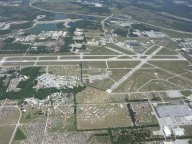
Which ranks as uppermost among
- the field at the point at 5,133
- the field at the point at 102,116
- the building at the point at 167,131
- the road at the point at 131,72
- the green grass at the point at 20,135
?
Answer: the road at the point at 131,72

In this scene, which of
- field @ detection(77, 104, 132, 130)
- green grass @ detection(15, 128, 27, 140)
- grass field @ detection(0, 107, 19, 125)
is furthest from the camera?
grass field @ detection(0, 107, 19, 125)

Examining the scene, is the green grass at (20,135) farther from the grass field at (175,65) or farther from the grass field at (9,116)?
the grass field at (175,65)

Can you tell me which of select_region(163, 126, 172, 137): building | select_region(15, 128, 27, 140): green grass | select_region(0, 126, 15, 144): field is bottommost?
select_region(0, 126, 15, 144): field

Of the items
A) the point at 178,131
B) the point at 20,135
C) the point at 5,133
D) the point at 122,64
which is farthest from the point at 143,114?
the point at 5,133

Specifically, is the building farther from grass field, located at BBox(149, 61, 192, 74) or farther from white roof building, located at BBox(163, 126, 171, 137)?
grass field, located at BBox(149, 61, 192, 74)

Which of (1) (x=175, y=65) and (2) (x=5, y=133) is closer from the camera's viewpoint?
(2) (x=5, y=133)

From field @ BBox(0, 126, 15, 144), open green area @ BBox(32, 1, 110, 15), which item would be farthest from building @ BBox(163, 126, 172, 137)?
open green area @ BBox(32, 1, 110, 15)

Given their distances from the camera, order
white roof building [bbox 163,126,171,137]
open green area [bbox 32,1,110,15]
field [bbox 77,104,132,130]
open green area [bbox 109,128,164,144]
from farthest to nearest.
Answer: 1. open green area [bbox 32,1,110,15]
2. field [bbox 77,104,132,130]
3. white roof building [bbox 163,126,171,137]
4. open green area [bbox 109,128,164,144]

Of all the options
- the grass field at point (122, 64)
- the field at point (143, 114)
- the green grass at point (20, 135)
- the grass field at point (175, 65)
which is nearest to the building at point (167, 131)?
the field at point (143, 114)

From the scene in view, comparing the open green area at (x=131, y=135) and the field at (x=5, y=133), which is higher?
the open green area at (x=131, y=135)

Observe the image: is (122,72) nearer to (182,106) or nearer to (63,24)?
(182,106)

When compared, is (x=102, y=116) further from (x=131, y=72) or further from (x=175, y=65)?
(x=175, y=65)

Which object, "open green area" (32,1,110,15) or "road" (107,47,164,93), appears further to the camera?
"open green area" (32,1,110,15)
